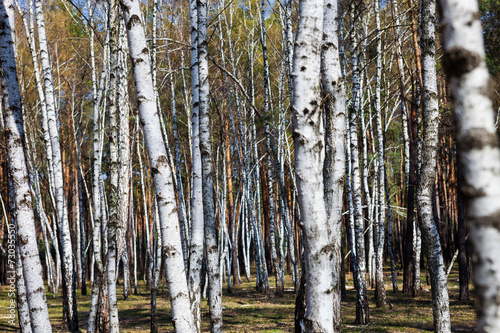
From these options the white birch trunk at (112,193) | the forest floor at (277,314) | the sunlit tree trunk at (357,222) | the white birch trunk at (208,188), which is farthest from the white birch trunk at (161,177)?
the forest floor at (277,314)

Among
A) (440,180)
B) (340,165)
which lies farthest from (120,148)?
(440,180)

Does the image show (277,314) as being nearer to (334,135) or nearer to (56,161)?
(56,161)

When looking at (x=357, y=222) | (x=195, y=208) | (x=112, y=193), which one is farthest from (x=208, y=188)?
(x=357, y=222)

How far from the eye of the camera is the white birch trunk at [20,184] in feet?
13.7

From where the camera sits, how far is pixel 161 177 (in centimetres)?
370

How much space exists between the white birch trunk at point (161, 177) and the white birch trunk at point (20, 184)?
4.99 ft

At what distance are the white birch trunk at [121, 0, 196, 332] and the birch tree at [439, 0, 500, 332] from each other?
2.78 m

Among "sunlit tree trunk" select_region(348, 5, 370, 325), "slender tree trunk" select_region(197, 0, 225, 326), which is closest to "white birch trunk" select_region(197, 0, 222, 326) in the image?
"slender tree trunk" select_region(197, 0, 225, 326)

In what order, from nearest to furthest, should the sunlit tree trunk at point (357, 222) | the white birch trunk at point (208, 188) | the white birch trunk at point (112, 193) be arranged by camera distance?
the white birch trunk at point (208, 188)
the white birch trunk at point (112, 193)
the sunlit tree trunk at point (357, 222)

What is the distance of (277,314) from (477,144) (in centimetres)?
1123

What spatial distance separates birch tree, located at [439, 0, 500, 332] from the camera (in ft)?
3.99

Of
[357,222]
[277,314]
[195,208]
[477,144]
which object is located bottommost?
[277,314]

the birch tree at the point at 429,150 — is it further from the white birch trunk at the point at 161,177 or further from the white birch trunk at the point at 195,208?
the white birch trunk at the point at 161,177

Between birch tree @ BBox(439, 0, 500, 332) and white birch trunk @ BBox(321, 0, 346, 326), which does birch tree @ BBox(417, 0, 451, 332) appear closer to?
white birch trunk @ BBox(321, 0, 346, 326)
